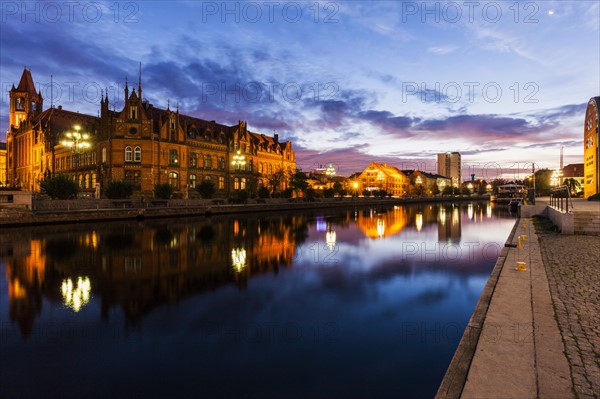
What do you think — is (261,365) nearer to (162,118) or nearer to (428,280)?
(428,280)

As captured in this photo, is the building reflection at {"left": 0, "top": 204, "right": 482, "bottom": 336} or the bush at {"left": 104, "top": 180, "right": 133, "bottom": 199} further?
the bush at {"left": 104, "top": 180, "right": 133, "bottom": 199}

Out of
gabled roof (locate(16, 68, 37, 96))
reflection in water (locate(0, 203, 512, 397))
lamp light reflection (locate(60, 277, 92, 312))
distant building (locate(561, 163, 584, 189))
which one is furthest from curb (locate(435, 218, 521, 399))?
distant building (locate(561, 163, 584, 189))

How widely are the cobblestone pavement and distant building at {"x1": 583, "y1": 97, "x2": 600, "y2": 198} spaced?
51.3 meters

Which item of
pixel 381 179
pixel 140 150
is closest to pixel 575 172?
pixel 381 179

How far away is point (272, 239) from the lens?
24.5 meters

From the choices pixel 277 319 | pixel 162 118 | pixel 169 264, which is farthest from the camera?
pixel 162 118

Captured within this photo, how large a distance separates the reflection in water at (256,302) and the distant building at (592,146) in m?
52.3

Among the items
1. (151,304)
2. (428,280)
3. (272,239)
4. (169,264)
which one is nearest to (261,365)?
(151,304)

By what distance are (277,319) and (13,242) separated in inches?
858

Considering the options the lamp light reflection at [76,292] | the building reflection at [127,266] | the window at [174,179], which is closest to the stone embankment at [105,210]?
the building reflection at [127,266]

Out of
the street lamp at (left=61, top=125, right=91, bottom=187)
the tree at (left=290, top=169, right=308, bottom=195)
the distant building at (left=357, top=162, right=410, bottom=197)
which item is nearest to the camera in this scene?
the street lamp at (left=61, top=125, right=91, bottom=187)

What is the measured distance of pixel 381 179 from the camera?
160625 millimetres

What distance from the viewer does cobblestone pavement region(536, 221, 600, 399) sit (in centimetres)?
512

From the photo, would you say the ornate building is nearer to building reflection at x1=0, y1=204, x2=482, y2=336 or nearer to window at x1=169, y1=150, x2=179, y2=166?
window at x1=169, y1=150, x2=179, y2=166
